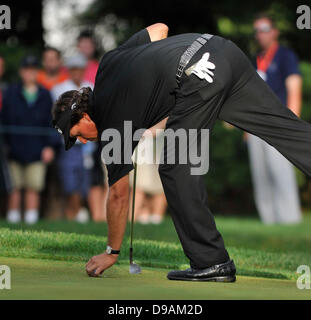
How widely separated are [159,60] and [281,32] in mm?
13093

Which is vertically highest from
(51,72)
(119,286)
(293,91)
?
(51,72)

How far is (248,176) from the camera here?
15312 mm

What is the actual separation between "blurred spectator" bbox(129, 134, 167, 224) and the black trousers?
5502 millimetres

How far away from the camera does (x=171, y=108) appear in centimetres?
573

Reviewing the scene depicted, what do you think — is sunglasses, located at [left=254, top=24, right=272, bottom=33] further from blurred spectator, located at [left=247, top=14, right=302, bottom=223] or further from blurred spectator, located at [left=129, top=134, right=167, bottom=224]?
blurred spectator, located at [left=129, top=134, right=167, bottom=224]

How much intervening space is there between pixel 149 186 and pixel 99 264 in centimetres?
643

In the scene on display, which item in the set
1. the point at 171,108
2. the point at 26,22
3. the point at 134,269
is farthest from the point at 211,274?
the point at 26,22

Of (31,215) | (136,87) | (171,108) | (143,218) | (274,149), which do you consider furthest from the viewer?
(143,218)

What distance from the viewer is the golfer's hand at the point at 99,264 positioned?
5587 millimetres

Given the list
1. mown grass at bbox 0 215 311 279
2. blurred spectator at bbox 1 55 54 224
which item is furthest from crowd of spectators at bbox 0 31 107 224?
mown grass at bbox 0 215 311 279

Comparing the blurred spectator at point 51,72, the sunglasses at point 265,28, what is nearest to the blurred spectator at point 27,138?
the blurred spectator at point 51,72

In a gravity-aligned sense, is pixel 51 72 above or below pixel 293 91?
above

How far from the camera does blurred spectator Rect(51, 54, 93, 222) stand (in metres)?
12.0

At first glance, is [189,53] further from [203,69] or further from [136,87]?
[136,87]
